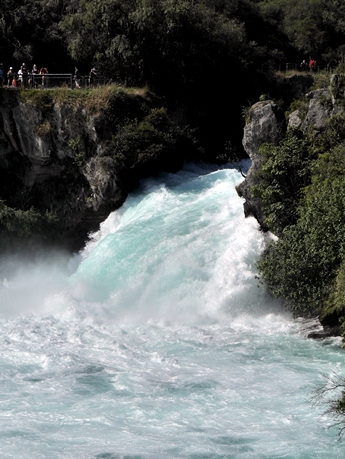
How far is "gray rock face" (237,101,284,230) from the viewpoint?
29.2 metres

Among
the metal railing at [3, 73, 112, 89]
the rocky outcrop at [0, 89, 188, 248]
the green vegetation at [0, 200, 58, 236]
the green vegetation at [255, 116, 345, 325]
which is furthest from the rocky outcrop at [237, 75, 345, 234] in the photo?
the metal railing at [3, 73, 112, 89]

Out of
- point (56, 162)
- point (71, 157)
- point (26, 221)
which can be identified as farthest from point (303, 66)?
point (26, 221)

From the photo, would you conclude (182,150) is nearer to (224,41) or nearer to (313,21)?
(224,41)

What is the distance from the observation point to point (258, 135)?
2961 cm

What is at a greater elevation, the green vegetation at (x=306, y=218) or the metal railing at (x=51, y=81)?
the metal railing at (x=51, y=81)

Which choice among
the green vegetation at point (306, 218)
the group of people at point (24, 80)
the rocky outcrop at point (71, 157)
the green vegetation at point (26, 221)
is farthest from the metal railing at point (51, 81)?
the green vegetation at point (306, 218)

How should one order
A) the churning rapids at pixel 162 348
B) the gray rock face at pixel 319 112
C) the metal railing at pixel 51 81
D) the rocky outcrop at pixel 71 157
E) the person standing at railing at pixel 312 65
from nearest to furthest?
the churning rapids at pixel 162 348
the gray rock face at pixel 319 112
the rocky outcrop at pixel 71 157
the metal railing at pixel 51 81
the person standing at railing at pixel 312 65

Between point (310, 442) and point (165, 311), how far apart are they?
10.2 meters

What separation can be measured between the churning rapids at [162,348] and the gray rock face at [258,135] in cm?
66

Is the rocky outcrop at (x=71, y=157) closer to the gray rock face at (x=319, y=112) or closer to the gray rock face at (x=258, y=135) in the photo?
the gray rock face at (x=258, y=135)

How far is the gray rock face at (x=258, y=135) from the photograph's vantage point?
2925 centimetres

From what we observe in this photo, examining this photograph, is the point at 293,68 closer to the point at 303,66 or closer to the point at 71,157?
the point at 303,66

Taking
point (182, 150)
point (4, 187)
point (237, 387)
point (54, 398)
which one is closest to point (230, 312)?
point (237, 387)

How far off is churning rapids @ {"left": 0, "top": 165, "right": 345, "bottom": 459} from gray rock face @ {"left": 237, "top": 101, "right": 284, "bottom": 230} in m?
0.66
